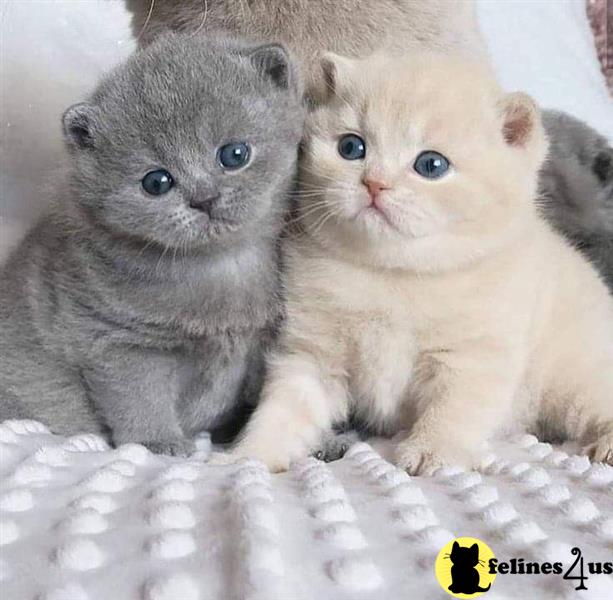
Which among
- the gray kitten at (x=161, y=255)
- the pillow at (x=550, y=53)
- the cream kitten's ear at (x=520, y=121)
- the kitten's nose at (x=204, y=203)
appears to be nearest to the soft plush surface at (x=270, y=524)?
the gray kitten at (x=161, y=255)

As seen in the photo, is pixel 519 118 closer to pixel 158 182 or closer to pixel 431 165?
pixel 431 165

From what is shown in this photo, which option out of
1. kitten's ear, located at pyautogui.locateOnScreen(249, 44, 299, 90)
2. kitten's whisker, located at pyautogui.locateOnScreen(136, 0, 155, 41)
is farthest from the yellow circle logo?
kitten's whisker, located at pyautogui.locateOnScreen(136, 0, 155, 41)

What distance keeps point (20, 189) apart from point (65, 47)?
336 mm

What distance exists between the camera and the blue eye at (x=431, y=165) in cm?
89

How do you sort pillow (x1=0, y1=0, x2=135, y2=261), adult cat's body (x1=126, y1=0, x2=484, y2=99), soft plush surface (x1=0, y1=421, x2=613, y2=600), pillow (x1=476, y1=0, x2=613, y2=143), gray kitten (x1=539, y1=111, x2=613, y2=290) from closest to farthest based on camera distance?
soft plush surface (x1=0, y1=421, x2=613, y2=600), adult cat's body (x1=126, y1=0, x2=484, y2=99), gray kitten (x1=539, y1=111, x2=613, y2=290), pillow (x1=0, y1=0, x2=135, y2=261), pillow (x1=476, y1=0, x2=613, y2=143)

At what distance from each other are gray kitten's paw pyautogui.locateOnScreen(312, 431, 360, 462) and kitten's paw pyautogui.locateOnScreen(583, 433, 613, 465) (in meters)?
0.28

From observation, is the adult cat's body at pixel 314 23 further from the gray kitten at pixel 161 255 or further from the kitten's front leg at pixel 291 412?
the kitten's front leg at pixel 291 412

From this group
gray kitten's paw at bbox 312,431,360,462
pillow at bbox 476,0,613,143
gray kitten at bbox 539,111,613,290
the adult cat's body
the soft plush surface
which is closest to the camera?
the soft plush surface

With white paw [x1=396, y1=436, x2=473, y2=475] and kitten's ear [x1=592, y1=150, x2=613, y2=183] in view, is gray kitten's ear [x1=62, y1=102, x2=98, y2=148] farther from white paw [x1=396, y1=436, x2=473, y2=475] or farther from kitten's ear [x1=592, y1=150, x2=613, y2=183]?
kitten's ear [x1=592, y1=150, x2=613, y2=183]

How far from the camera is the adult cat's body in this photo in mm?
1214

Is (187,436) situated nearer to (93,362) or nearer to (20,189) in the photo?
(93,362)

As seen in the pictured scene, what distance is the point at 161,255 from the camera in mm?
929

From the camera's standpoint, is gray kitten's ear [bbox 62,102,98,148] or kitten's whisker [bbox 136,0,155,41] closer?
gray kitten's ear [bbox 62,102,98,148]

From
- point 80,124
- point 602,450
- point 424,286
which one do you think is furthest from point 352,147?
point 602,450
